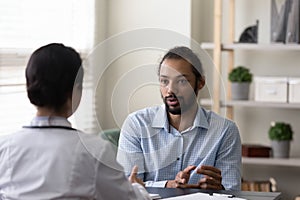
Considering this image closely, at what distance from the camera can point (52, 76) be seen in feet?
5.55

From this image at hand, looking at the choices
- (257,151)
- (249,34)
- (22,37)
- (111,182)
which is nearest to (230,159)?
(111,182)

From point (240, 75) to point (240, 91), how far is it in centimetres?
10

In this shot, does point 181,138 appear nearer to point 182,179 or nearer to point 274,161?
point 182,179

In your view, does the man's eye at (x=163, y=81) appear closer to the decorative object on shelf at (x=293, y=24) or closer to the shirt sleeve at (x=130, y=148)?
the shirt sleeve at (x=130, y=148)

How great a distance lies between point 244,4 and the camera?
4.49 meters

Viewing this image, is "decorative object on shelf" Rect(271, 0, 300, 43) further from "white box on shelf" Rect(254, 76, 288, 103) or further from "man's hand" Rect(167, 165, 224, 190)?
"man's hand" Rect(167, 165, 224, 190)

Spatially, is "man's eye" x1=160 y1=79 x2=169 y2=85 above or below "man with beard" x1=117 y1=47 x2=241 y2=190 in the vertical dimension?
above

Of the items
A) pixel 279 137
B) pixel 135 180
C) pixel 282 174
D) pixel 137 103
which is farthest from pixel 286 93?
pixel 135 180

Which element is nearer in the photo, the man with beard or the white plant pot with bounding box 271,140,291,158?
the man with beard

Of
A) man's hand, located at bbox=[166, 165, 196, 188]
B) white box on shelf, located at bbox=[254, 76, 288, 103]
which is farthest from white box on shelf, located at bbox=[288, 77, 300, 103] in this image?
man's hand, located at bbox=[166, 165, 196, 188]

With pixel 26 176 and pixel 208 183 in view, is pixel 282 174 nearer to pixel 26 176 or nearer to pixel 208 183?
pixel 208 183

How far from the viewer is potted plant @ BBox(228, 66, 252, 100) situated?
4262 mm

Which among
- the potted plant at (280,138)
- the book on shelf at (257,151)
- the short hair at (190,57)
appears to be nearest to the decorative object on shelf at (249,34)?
the potted plant at (280,138)

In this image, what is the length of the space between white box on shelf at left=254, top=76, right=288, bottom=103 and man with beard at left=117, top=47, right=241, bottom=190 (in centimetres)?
145
